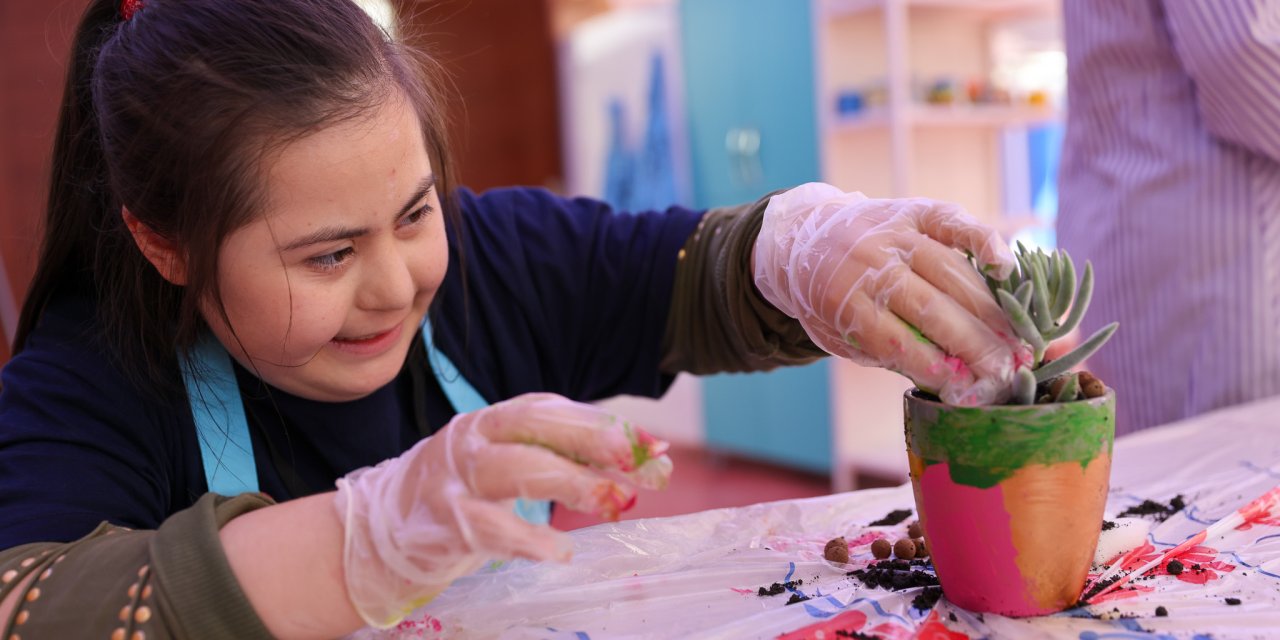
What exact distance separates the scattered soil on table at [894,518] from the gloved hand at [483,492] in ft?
1.23

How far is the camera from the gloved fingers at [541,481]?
583 millimetres

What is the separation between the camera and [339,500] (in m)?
0.63

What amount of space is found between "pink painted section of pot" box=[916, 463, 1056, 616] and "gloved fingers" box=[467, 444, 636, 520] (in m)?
0.24

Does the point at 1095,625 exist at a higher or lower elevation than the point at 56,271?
lower

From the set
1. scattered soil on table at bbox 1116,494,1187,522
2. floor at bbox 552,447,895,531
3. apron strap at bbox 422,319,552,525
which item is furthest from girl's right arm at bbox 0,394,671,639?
floor at bbox 552,447,895,531

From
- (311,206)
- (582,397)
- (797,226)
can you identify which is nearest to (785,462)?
(582,397)

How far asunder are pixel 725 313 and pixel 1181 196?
0.72 metres

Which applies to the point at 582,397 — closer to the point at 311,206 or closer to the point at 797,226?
the point at 797,226

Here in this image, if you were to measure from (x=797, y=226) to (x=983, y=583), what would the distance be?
343 mm

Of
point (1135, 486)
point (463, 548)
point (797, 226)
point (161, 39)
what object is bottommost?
point (1135, 486)

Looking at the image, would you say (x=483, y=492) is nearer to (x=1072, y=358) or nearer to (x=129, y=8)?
(x=1072, y=358)

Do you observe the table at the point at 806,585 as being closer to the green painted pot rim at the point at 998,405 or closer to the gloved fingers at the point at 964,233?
the green painted pot rim at the point at 998,405

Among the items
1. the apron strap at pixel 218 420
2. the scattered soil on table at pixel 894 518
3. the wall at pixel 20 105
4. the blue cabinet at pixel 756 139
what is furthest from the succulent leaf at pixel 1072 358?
the wall at pixel 20 105

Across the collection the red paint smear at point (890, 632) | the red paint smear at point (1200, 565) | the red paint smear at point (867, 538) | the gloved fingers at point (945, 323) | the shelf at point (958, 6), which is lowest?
the red paint smear at point (867, 538)
